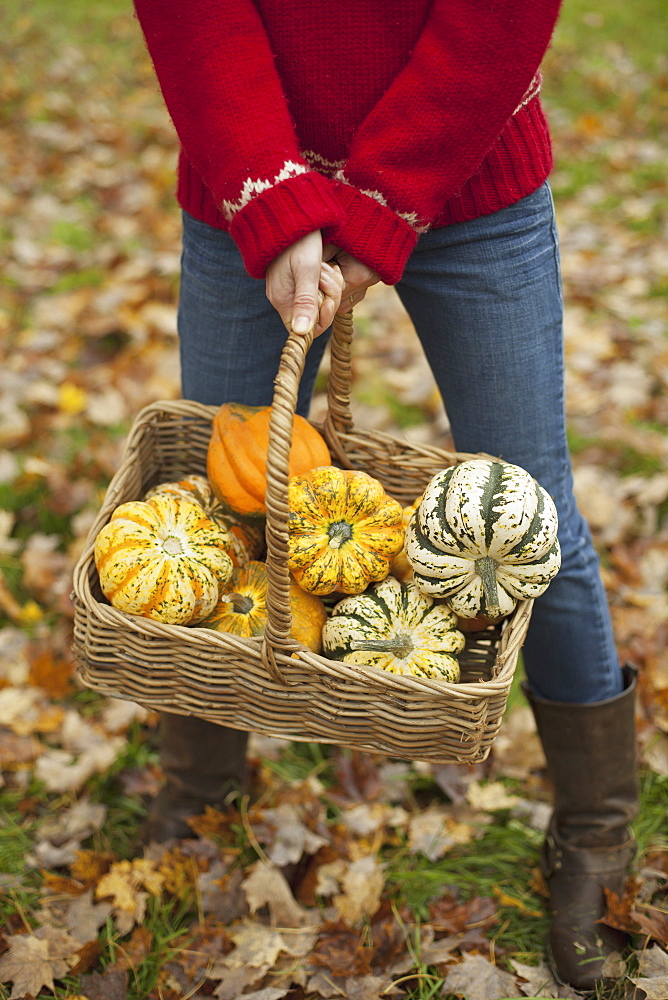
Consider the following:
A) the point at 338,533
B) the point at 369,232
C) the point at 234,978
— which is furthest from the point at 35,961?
the point at 369,232

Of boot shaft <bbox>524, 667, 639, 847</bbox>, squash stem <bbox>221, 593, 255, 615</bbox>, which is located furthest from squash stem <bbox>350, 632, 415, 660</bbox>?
boot shaft <bbox>524, 667, 639, 847</bbox>

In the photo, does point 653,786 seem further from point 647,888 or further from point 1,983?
point 1,983

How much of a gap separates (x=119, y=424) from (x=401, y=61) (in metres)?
2.19

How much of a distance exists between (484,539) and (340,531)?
0.29 meters

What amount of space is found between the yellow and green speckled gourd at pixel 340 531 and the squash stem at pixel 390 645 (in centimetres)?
13

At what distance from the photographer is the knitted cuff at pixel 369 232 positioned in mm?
1445

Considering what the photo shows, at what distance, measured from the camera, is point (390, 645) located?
1.53m

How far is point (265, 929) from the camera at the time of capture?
75.4 inches

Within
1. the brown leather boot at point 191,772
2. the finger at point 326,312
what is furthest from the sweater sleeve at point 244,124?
the brown leather boot at point 191,772

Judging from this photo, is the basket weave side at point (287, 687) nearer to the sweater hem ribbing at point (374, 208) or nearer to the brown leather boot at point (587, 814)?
the brown leather boot at point (587, 814)

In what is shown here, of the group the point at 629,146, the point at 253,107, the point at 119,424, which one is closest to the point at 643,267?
the point at 629,146

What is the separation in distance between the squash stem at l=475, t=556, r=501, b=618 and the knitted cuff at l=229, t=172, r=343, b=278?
0.66 m

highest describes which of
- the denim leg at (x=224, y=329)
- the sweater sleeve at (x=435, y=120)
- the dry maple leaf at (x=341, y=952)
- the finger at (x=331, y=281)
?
the sweater sleeve at (x=435, y=120)

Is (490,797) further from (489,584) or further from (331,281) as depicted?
(331,281)
